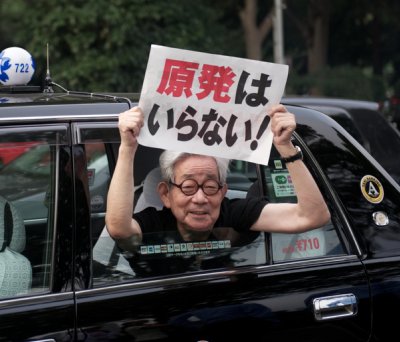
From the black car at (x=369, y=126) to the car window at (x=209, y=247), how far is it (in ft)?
11.2

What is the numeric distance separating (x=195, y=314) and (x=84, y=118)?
0.69 meters

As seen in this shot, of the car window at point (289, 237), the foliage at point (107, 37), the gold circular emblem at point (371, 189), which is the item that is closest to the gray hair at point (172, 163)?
the car window at point (289, 237)

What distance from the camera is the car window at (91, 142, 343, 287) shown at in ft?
8.93

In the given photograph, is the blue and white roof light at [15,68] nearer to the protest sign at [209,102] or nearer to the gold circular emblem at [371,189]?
the protest sign at [209,102]

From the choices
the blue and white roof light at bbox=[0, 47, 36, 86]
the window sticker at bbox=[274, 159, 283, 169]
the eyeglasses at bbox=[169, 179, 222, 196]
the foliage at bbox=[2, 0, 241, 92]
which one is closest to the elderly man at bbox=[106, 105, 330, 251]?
the eyeglasses at bbox=[169, 179, 222, 196]

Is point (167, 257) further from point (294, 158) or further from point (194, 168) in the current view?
point (294, 158)

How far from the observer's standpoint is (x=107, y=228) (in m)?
2.74

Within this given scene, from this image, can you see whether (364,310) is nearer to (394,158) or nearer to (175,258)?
(175,258)

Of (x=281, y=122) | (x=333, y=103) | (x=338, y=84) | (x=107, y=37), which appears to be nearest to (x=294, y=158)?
(x=281, y=122)

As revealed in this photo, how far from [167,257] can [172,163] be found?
0.33 m

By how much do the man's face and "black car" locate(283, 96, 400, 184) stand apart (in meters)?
3.54

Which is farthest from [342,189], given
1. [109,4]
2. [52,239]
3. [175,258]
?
[109,4]

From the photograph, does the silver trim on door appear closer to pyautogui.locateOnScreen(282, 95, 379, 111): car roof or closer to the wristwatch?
the wristwatch

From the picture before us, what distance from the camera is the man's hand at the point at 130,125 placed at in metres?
2.62
